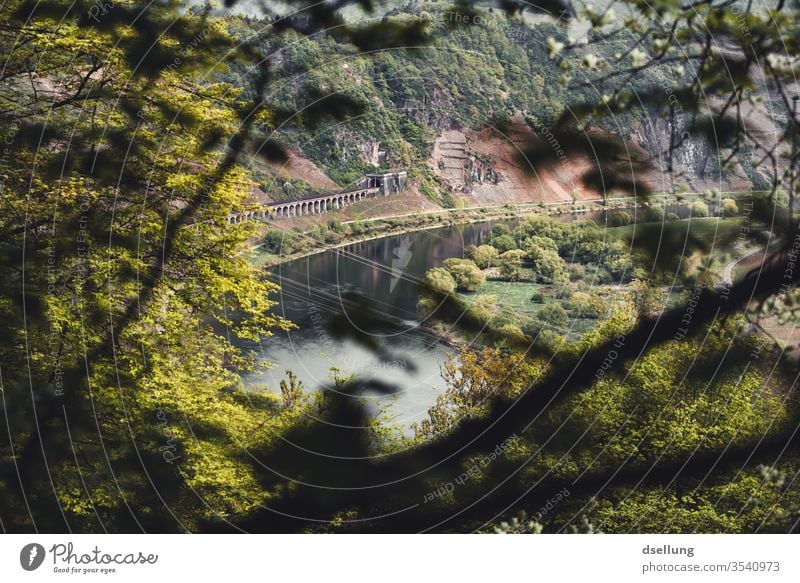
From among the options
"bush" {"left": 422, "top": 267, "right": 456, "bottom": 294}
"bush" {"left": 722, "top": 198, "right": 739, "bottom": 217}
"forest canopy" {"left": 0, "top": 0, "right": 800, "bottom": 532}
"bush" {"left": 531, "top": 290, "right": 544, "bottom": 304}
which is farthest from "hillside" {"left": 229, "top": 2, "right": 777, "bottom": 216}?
"bush" {"left": 531, "top": 290, "right": 544, "bottom": 304}

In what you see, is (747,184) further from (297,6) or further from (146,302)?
(146,302)

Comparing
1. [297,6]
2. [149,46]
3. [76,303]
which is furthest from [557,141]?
[76,303]

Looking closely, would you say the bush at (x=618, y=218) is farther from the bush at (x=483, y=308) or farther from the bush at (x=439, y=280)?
the bush at (x=439, y=280)

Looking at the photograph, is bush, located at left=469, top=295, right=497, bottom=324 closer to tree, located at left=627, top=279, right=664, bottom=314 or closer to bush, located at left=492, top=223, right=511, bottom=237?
bush, located at left=492, top=223, right=511, bottom=237

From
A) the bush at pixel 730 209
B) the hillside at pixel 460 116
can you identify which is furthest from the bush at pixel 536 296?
the bush at pixel 730 209

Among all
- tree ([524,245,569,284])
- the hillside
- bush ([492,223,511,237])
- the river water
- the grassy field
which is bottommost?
the river water

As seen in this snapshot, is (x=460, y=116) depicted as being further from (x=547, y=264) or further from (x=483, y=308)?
(x=483, y=308)
